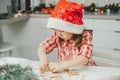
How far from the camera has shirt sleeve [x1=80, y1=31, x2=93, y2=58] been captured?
1.40 m

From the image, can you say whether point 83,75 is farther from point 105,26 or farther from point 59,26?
point 105,26

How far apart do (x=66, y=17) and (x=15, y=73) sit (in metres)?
0.41

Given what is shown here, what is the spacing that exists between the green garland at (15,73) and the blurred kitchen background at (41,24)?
1.50m

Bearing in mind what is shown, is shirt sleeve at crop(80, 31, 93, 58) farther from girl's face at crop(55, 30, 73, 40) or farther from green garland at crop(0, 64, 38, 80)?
green garland at crop(0, 64, 38, 80)

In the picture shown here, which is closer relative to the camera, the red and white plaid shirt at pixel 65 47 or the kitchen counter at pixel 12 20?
the red and white plaid shirt at pixel 65 47

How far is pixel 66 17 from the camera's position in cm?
135

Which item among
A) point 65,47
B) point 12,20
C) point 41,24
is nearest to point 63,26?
point 65,47

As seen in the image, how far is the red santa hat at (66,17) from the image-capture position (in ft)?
4.40

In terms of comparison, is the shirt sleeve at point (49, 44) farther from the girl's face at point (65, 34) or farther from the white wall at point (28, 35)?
the white wall at point (28, 35)

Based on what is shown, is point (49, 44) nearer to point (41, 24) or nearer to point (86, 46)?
point (86, 46)

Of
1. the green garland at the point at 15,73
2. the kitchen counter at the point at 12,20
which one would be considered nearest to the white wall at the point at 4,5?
the kitchen counter at the point at 12,20

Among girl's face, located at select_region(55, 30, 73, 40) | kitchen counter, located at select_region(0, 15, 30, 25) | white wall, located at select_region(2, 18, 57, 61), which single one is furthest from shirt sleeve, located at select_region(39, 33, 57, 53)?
white wall, located at select_region(2, 18, 57, 61)

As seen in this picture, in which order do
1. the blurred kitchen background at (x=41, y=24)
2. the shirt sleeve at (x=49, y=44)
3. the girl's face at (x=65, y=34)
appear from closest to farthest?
the girl's face at (x=65, y=34) < the shirt sleeve at (x=49, y=44) < the blurred kitchen background at (x=41, y=24)

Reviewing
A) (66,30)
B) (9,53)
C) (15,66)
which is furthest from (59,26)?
(9,53)
